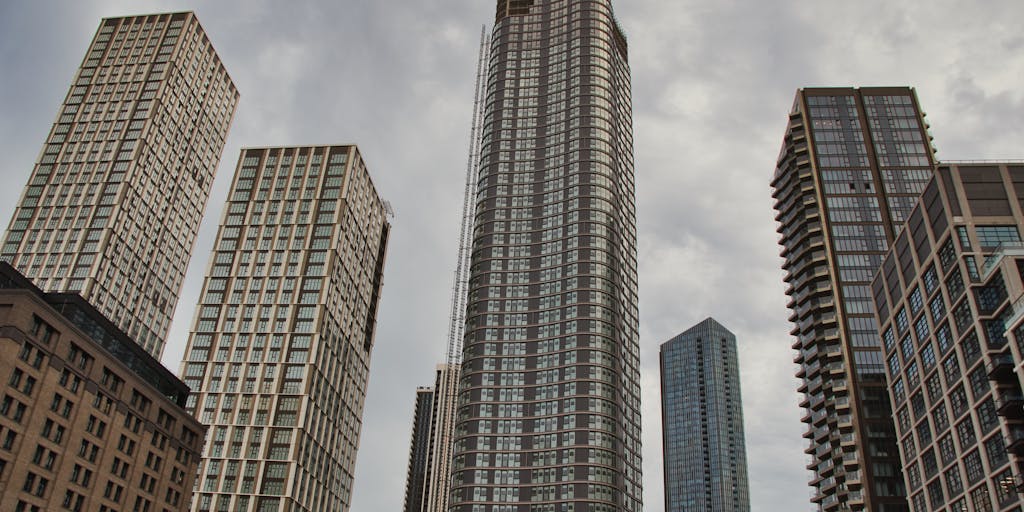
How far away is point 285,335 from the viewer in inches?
6348

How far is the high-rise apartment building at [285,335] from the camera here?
482 ft

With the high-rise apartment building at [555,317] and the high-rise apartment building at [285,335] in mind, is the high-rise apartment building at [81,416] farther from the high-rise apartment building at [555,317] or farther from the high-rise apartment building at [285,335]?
the high-rise apartment building at [555,317]

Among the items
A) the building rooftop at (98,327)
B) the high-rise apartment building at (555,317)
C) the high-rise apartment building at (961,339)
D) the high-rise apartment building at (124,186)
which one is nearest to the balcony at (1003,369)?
the high-rise apartment building at (961,339)

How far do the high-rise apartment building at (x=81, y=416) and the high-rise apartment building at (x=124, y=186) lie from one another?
55781mm

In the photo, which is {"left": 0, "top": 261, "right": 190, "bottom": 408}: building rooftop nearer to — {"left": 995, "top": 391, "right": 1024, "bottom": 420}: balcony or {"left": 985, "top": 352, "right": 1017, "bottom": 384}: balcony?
{"left": 985, "top": 352, "right": 1017, "bottom": 384}: balcony

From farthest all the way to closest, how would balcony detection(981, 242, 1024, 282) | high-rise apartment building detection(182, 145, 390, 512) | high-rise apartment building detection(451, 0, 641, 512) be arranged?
high-rise apartment building detection(451, 0, 641, 512)
high-rise apartment building detection(182, 145, 390, 512)
balcony detection(981, 242, 1024, 282)

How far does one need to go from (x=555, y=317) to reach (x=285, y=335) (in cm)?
5485

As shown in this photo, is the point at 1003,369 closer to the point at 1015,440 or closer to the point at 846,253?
the point at 1015,440

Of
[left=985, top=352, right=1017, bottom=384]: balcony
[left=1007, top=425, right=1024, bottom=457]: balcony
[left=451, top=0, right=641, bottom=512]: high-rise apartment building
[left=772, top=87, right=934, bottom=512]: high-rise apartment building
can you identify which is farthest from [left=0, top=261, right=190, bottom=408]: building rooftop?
[left=772, top=87, right=934, bottom=512]: high-rise apartment building

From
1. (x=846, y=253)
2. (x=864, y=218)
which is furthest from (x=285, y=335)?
(x=864, y=218)

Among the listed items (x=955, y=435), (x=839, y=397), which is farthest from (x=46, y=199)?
(x=955, y=435)

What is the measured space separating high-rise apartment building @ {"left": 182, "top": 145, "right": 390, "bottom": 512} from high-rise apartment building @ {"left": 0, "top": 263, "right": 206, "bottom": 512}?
91.0 feet

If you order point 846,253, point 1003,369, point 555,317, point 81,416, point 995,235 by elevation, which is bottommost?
point 81,416

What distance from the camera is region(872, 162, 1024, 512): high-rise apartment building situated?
242 feet
